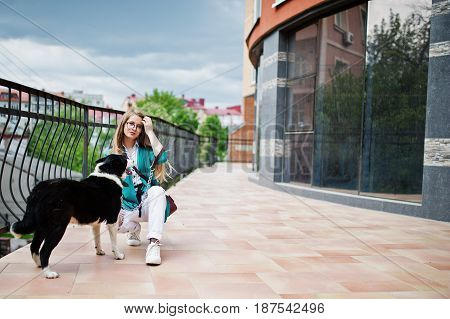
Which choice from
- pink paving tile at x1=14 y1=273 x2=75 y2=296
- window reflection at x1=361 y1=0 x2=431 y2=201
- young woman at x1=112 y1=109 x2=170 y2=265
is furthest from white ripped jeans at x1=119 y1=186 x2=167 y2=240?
window reflection at x1=361 y1=0 x2=431 y2=201

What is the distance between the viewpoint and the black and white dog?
9.67ft

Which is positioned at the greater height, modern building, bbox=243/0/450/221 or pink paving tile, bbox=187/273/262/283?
modern building, bbox=243/0/450/221

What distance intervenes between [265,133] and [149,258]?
8158mm

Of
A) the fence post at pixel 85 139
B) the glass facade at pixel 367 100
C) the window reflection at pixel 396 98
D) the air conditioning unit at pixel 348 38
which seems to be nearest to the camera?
the fence post at pixel 85 139

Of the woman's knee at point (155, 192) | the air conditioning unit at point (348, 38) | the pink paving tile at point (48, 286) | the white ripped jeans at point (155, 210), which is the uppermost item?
the air conditioning unit at point (348, 38)

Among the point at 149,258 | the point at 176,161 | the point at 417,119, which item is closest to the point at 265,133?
the point at 176,161

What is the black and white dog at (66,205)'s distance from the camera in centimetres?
295

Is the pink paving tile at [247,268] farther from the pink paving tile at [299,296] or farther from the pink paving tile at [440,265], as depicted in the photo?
the pink paving tile at [440,265]

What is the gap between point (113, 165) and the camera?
3436 millimetres

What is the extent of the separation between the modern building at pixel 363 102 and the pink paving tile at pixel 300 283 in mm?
3827

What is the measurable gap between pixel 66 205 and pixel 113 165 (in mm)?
551

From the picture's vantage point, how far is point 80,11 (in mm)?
9312

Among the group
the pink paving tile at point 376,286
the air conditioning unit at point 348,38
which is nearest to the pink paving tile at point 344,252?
the pink paving tile at point 376,286

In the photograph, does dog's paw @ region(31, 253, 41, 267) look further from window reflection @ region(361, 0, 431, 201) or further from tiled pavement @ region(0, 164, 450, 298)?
window reflection @ region(361, 0, 431, 201)
